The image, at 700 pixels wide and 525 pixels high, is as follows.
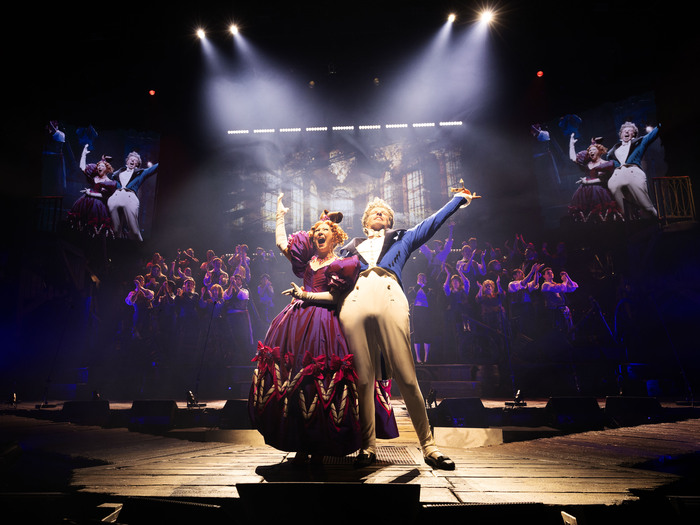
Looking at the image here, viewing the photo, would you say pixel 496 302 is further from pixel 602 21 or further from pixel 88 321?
pixel 88 321

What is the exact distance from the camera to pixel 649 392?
282 inches

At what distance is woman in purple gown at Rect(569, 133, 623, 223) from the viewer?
28.4 ft

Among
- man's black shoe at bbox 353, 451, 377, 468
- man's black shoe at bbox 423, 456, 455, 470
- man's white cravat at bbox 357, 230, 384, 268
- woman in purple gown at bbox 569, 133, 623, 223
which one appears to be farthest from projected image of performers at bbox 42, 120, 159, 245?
woman in purple gown at bbox 569, 133, 623, 223

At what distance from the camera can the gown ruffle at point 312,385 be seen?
6.70 ft

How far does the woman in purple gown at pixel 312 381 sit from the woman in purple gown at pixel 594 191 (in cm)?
850

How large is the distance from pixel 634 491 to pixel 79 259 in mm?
10571

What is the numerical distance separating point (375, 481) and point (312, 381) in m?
0.61

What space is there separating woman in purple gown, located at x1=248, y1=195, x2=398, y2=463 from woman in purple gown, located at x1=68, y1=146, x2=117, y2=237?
889cm

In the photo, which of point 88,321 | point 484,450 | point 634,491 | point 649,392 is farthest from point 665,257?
point 88,321

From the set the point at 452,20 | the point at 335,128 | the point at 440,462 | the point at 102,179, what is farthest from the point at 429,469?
the point at 102,179

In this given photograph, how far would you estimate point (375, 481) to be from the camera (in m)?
1.72

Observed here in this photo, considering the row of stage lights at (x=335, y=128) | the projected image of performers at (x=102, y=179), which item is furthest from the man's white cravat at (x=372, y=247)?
the projected image of performers at (x=102, y=179)

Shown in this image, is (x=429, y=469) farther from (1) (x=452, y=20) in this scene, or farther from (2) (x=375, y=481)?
(1) (x=452, y=20)

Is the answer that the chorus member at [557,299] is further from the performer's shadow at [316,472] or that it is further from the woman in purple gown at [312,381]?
the performer's shadow at [316,472]
